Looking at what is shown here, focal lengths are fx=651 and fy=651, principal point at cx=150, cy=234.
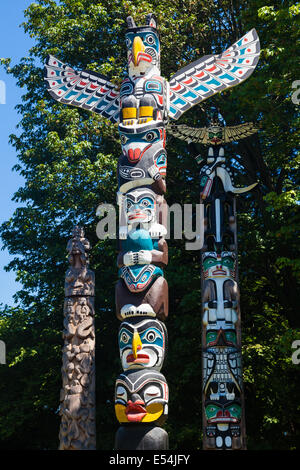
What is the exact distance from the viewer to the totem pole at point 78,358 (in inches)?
412

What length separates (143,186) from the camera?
10141 mm

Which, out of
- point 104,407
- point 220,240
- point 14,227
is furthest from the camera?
point 14,227

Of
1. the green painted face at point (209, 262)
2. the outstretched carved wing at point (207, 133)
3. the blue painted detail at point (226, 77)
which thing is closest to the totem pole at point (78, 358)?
the green painted face at point (209, 262)

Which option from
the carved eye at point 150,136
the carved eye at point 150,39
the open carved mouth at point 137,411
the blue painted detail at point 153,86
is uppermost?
the carved eye at point 150,39

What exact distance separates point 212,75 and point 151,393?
572cm

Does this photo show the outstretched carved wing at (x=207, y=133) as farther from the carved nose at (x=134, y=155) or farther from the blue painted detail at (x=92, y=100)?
the carved nose at (x=134, y=155)

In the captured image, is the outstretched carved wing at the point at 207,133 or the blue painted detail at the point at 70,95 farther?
the outstretched carved wing at the point at 207,133

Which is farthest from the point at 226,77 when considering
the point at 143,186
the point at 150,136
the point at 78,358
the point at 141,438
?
the point at 141,438

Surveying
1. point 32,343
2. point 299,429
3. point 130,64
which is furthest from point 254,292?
point 130,64

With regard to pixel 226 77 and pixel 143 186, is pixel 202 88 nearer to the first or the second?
pixel 226 77

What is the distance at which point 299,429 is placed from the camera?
14.6m

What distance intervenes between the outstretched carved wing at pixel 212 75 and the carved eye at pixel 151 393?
4.74 metres
